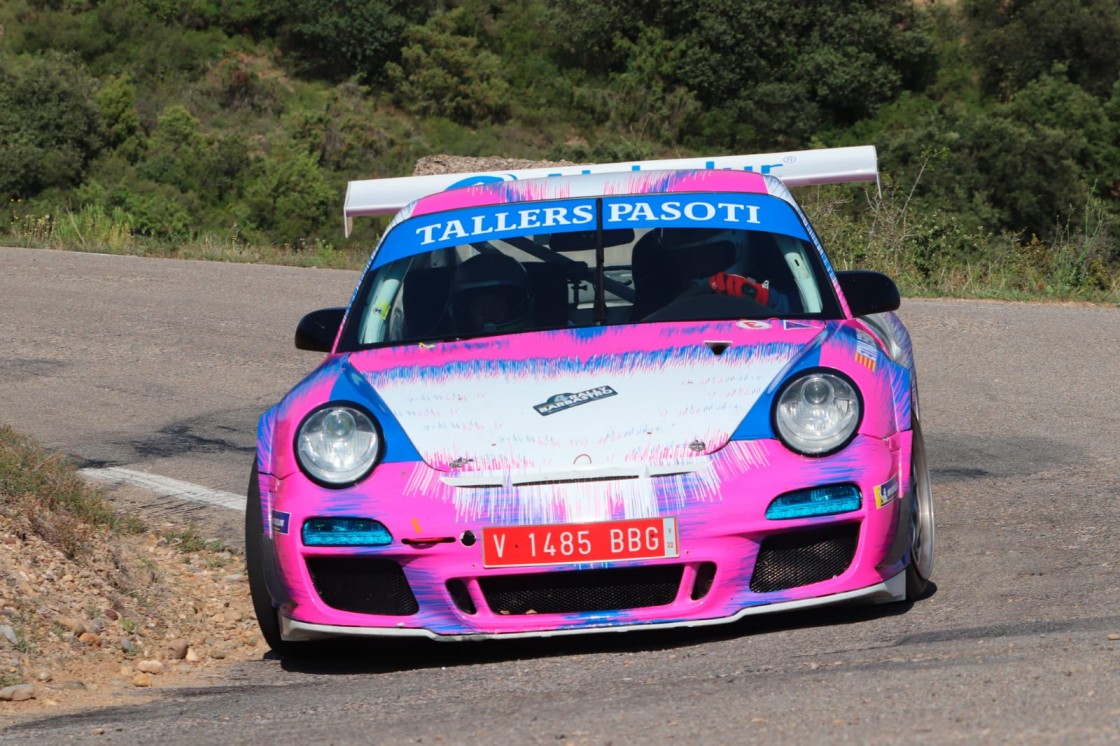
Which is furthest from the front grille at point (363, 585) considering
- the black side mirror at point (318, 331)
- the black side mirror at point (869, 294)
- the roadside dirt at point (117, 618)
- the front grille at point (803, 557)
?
the black side mirror at point (869, 294)

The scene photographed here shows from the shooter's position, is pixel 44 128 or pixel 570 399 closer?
pixel 570 399

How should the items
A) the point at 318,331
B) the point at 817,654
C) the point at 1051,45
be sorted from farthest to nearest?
the point at 1051,45 < the point at 318,331 < the point at 817,654

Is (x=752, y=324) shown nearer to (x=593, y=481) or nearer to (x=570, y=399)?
(x=570, y=399)

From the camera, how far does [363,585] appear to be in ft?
14.5

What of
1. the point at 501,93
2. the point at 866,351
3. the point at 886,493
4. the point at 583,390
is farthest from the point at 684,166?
the point at 501,93

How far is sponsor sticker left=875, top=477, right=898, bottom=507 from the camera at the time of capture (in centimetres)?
432

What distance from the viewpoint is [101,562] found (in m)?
5.74

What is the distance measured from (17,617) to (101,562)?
73 cm

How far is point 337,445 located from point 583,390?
75 centimetres

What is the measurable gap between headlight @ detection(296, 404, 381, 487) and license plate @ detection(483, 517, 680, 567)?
1.74ft

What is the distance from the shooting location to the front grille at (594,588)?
13.9 feet

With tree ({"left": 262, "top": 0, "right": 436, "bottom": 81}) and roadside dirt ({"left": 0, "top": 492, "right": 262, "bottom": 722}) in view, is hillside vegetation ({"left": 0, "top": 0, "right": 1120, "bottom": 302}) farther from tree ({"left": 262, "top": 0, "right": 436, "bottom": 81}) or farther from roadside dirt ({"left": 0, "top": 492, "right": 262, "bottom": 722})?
roadside dirt ({"left": 0, "top": 492, "right": 262, "bottom": 722})

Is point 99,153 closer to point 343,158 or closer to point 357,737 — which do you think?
point 343,158

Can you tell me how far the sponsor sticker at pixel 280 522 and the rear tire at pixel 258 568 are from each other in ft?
0.37
